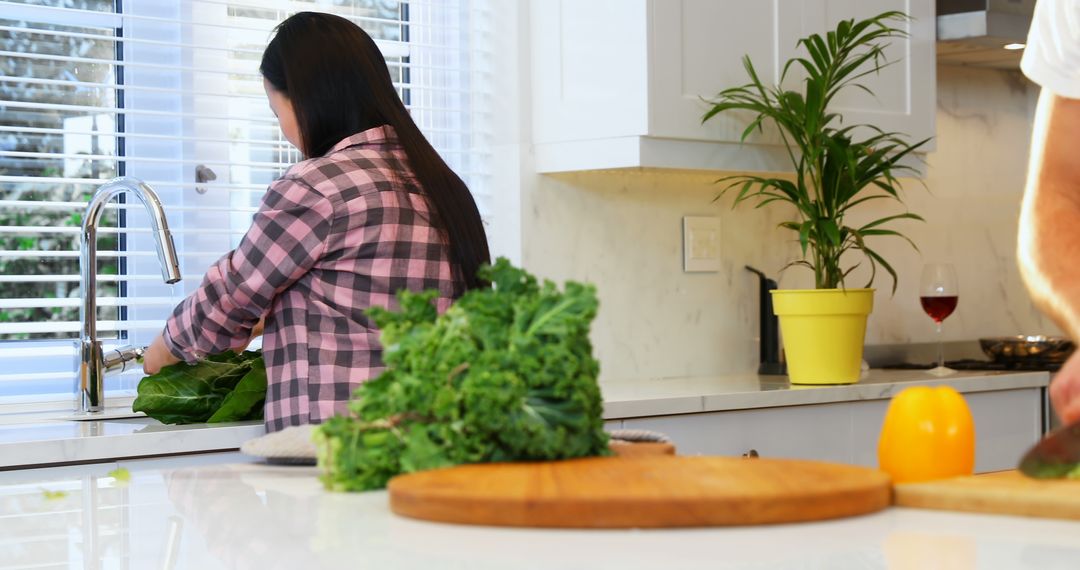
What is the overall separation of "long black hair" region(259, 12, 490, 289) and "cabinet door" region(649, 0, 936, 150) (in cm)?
83

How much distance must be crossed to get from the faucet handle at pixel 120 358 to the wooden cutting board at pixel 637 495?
62.4 inches

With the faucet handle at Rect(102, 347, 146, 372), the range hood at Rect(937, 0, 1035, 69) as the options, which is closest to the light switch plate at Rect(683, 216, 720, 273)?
the range hood at Rect(937, 0, 1035, 69)

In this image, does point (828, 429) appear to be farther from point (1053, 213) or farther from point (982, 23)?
point (1053, 213)

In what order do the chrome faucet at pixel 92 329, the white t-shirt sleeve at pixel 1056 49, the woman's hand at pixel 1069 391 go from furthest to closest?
the chrome faucet at pixel 92 329, the white t-shirt sleeve at pixel 1056 49, the woman's hand at pixel 1069 391

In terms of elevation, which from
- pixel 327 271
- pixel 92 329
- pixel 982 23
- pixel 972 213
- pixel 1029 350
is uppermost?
pixel 982 23

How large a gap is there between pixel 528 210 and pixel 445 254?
1014mm

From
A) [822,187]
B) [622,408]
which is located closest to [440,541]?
[622,408]

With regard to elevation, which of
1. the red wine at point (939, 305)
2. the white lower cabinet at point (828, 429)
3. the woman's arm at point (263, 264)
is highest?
the woman's arm at point (263, 264)

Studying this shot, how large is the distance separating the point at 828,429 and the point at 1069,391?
1.79 meters

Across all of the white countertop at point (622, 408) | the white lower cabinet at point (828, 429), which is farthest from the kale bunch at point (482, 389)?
the white lower cabinet at point (828, 429)

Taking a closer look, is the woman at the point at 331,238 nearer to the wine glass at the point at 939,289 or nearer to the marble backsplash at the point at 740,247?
the marble backsplash at the point at 740,247

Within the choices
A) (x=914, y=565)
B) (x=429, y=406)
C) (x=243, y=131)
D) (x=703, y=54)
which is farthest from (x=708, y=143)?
(x=914, y=565)

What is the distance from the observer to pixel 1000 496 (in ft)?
3.14

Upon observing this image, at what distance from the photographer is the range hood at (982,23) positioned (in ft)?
10.9
